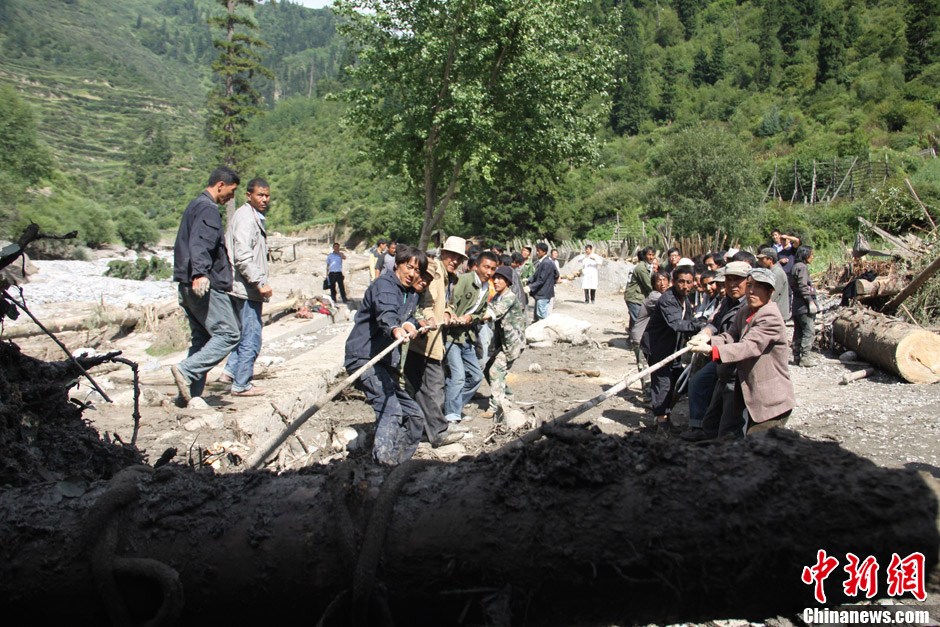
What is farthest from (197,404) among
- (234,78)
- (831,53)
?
(831,53)

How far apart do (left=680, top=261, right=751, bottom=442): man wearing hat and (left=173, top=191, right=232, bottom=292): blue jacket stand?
3744mm

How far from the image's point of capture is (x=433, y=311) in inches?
231

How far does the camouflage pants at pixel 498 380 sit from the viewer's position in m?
7.17

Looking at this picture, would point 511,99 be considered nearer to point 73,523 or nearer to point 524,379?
point 524,379

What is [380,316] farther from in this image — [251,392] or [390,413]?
[251,392]

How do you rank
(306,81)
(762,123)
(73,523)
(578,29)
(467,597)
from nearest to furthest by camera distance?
(467,597)
(73,523)
(578,29)
(762,123)
(306,81)

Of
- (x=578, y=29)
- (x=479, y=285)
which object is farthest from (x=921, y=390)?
(x=578, y=29)

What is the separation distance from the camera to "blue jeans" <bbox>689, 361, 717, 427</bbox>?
19.0ft

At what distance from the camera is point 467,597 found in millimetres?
1543

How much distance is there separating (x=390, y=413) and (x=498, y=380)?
247 centimetres

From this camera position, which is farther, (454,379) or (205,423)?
(454,379)

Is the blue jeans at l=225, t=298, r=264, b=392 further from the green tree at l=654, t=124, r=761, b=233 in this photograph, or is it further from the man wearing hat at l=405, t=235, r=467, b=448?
the green tree at l=654, t=124, r=761, b=233

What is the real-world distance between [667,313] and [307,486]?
5.13 m

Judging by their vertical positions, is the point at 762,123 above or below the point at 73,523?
above
